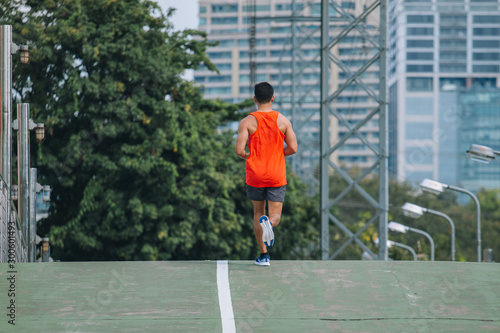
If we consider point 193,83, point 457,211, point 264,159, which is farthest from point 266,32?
point 264,159

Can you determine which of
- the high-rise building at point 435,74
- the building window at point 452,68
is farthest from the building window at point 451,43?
the building window at point 452,68

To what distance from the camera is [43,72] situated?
76.8 ft

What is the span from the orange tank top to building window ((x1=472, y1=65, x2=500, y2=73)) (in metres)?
168

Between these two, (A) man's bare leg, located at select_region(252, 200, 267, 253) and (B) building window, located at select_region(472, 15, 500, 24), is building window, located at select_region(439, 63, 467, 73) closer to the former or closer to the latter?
(B) building window, located at select_region(472, 15, 500, 24)

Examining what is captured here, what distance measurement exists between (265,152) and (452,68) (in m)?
166

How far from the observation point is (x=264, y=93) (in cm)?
788

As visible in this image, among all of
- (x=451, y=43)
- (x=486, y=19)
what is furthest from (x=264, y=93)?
(x=486, y=19)

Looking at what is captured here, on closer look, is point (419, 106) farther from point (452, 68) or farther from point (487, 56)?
point (487, 56)

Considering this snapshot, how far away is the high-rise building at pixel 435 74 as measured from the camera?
520ft

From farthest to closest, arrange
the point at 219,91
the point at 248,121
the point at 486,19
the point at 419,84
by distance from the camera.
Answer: the point at 219,91
the point at 486,19
the point at 419,84
the point at 248,121

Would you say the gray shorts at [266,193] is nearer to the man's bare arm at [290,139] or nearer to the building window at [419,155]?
the man's bare arm at [290,139]

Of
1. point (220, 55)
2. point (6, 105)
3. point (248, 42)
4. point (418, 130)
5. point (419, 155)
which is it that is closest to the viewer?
point (6, 105)

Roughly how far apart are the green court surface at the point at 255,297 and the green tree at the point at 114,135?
14.7 metres

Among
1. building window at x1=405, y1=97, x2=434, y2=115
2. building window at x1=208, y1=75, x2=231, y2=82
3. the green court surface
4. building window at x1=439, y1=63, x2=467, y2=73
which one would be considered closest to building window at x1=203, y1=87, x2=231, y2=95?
building window at x1=208, y1=75, x2=231, y2=82
